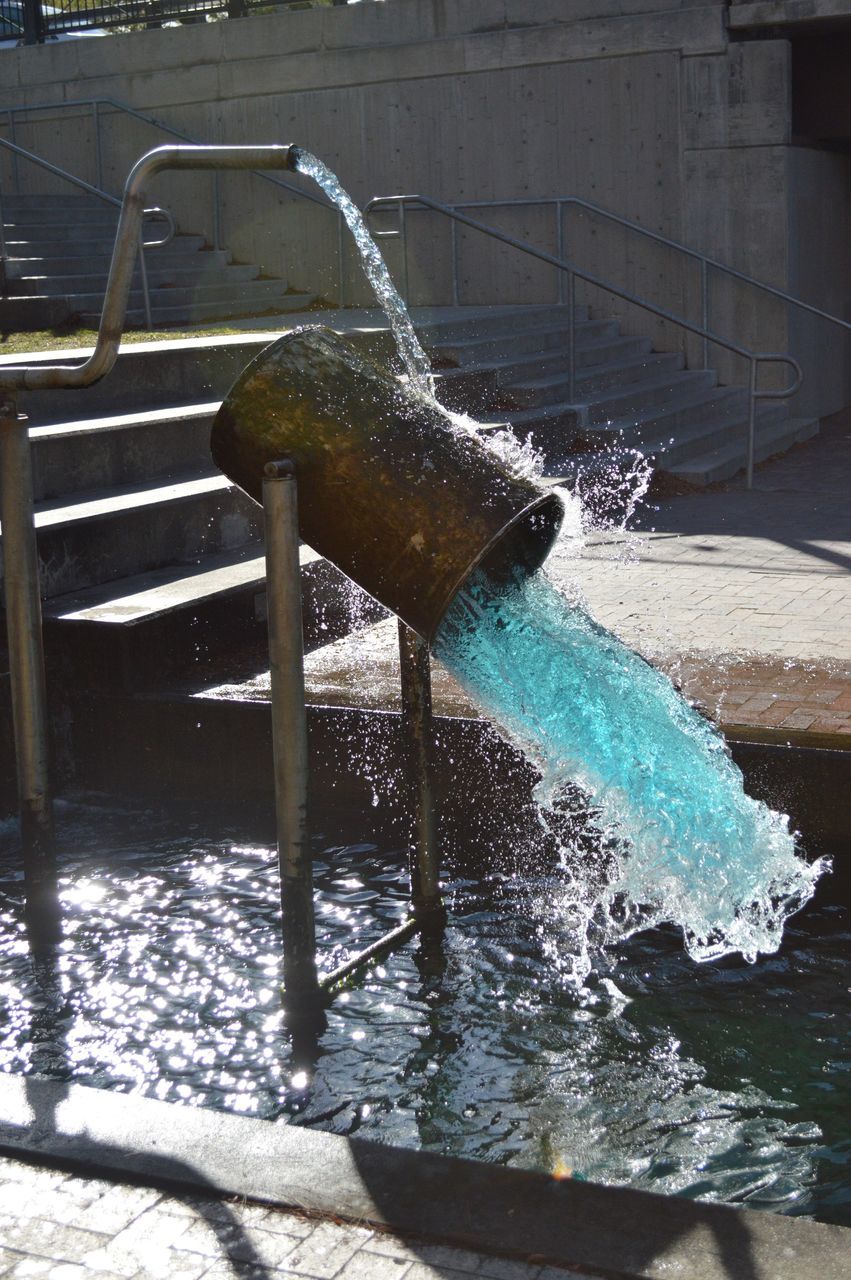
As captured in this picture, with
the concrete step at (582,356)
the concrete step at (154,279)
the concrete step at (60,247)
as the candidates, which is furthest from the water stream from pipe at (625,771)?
the concrete step at (60,247)

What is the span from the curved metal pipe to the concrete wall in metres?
10.7

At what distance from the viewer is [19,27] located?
1806cm

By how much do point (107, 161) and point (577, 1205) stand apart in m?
15.8

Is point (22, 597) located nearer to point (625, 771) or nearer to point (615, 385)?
point (625, 771)

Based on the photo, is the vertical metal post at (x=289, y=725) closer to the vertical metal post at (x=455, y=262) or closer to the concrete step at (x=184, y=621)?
the concrete step at (x=184, y=621)

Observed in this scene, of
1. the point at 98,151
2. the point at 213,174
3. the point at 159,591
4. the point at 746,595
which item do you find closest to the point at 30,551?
the point at 159,591

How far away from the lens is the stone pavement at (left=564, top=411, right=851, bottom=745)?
17.6 feet

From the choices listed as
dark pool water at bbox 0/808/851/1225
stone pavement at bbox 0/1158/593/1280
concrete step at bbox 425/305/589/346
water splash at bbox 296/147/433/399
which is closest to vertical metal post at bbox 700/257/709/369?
concrete step at bbox 425/305/589/346

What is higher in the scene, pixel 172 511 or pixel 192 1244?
pixel 172 511

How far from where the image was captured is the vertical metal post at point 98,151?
50.7 ft

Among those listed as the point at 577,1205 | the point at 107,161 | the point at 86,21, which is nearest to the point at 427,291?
the point at 107,161

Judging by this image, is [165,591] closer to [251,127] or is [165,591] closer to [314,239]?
[314,239]

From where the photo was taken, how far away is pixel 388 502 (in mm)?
3592

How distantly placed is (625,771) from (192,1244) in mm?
2040
